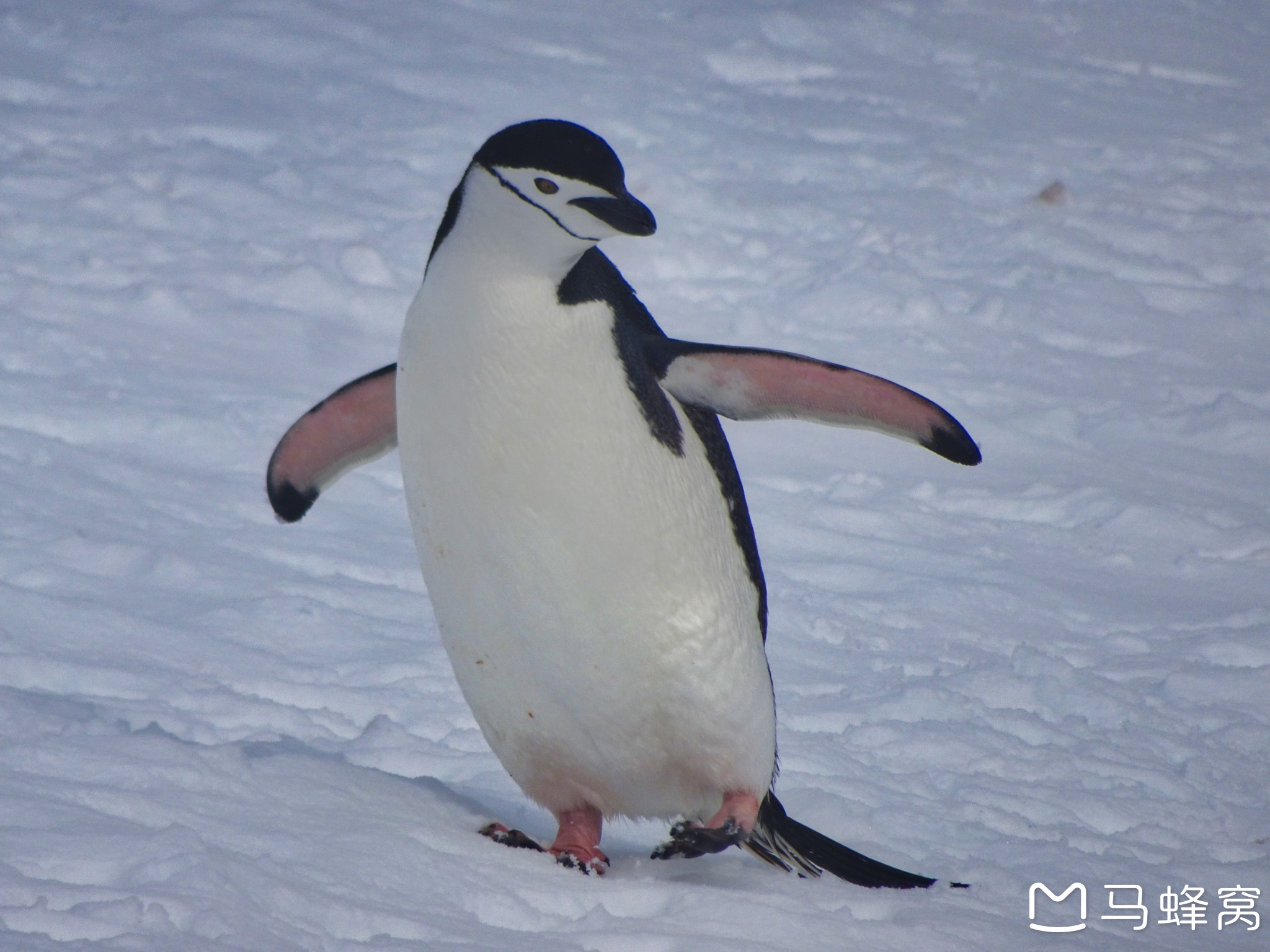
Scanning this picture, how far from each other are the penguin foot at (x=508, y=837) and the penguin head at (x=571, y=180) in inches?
31.7

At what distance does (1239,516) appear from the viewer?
3770 mm

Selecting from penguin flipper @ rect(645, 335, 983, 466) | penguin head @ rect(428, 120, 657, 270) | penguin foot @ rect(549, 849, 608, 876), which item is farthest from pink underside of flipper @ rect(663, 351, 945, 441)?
penguin foot @ rect(549, 849, 608, 876)

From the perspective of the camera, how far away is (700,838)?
1.73 m

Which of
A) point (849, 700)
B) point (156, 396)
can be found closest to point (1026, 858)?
point (849, 700)

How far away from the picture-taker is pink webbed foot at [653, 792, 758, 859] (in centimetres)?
173

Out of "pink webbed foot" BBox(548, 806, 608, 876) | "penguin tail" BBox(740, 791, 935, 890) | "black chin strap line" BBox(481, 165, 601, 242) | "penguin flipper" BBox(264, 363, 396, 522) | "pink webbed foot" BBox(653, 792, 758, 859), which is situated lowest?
"pink webbed foot" BBox(548, 806, 608, 876)

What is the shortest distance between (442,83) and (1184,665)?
4.94 metres

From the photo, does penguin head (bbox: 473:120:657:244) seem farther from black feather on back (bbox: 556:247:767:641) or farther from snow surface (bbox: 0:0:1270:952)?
snow surface (bbox: 0:0:1270:952)

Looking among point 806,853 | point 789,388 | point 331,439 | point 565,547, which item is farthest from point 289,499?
point 806,853

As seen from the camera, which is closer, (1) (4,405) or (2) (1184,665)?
(2) (1184,665)

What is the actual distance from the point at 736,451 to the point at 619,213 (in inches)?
99.6

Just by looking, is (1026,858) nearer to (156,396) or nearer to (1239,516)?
(1239,516)

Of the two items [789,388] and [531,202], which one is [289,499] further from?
[789,388]

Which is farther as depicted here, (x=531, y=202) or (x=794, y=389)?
(x=794, y=389)
